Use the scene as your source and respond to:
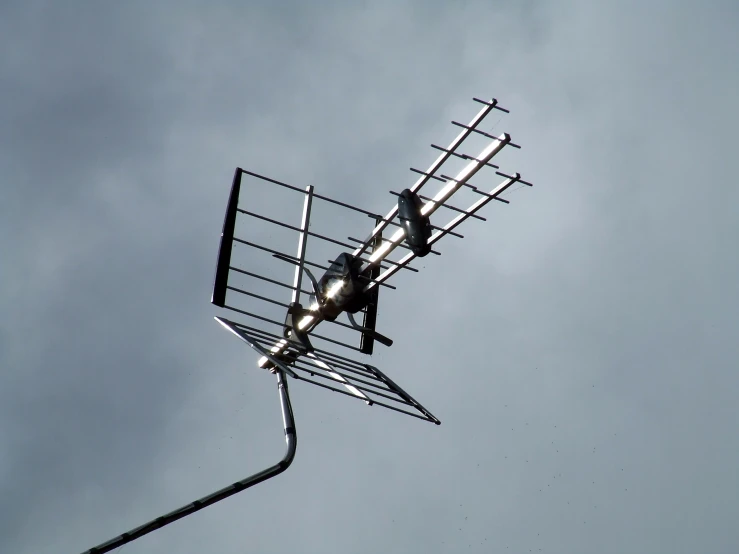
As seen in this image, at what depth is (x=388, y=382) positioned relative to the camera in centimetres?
816

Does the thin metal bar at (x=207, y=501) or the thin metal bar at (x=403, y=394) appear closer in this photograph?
the thin metal bar at (x=207, y=501)

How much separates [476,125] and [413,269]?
1.48 meters

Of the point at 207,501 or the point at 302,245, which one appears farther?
the point at 302,245

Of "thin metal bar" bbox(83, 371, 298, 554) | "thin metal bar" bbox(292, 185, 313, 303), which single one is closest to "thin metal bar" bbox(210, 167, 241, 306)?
"thin metal bar" bbox(292, 185, 313, 303)

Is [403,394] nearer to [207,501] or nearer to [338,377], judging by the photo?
[338,377]

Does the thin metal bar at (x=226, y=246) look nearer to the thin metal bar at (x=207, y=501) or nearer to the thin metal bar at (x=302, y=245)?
the thin metal bar at (x=302, y=245)

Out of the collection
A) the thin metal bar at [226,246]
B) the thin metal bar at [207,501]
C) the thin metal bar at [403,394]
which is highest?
the thin metal bar at [226,246]

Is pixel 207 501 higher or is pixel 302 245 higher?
pixel 302 245

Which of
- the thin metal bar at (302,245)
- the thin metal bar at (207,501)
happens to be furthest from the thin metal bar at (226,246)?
the thin metal bar at (207,501)

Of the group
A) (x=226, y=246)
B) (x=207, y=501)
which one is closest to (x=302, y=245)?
(x=226, y=246)

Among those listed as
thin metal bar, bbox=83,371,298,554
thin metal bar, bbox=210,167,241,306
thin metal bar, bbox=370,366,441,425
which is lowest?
thin metal bar, bbox=83,371,298,554

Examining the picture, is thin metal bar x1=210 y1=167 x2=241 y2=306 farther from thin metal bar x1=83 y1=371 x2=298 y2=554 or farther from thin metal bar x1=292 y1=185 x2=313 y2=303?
thin metal bar x1=83 y1=371 x2=298 y2=554

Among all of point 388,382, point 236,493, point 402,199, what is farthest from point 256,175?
point 236,493

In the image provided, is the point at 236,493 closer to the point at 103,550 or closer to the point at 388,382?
the point at 103,550
